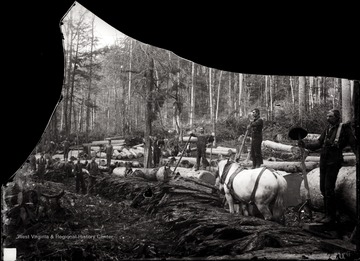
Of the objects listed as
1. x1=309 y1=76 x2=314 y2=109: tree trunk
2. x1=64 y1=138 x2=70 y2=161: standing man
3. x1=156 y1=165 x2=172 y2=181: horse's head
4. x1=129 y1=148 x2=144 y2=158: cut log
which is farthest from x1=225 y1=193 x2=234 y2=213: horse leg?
x1=64 y1=138 x2=70 y2=161: standing man

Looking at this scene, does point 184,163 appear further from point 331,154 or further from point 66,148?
point 331,154

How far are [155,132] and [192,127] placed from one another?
0.37 metres

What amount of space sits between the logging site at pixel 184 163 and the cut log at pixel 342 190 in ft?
0.03

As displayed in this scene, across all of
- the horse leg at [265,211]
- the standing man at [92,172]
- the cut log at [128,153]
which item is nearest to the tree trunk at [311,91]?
the horse leg at [265,211]

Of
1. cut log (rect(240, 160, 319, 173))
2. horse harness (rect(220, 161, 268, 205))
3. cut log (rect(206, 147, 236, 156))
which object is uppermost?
cut log (rect(206, 147, 236, 156))

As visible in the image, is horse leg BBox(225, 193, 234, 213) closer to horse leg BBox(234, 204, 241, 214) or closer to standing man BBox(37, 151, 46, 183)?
horse leg BBox(234, 204, 241, 214)

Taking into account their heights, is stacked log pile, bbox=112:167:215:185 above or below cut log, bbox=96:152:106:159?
below

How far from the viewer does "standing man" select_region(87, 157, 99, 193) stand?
3.49 m

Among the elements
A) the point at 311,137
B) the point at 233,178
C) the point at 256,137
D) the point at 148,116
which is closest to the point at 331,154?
the point at 311,137

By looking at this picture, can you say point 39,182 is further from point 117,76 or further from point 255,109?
point 255,109

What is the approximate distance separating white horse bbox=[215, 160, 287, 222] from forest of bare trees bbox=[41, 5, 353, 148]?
481 millimetres

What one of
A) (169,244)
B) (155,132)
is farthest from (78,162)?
(169,244)

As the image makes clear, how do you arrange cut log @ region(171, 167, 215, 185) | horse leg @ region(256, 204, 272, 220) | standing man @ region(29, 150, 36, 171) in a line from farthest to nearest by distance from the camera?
1. cut log @ region(171, 167, 215, 185)
2. horse leg @ region(256, 204, 272, 220)
3. standing man @ region(29, 150, 36, 171)

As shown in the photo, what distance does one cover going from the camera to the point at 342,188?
3.58m
